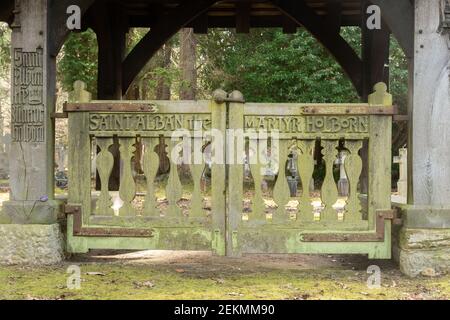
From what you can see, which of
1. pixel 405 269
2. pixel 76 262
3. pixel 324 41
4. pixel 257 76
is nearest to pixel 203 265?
pixel 76 262

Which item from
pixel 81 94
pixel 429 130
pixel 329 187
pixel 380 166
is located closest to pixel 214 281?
pixel 329 187

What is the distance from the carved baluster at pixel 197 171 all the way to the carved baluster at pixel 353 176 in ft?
4.42

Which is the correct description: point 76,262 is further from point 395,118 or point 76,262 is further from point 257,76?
point 257,76

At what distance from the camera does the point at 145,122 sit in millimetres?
5145

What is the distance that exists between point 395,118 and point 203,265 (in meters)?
2.38

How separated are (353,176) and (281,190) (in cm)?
69

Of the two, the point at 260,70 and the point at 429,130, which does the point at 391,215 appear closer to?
the point at 429,130

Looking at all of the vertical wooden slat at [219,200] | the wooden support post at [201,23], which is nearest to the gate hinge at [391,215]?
the vertical wooden slat at [219,200]

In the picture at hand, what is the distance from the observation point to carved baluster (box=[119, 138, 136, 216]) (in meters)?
5.16

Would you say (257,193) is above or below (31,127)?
below

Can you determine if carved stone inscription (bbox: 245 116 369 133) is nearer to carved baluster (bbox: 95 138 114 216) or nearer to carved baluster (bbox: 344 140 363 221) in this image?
carved baluster (bbox: 344 140 363 221)

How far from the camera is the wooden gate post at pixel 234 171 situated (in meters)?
5.02

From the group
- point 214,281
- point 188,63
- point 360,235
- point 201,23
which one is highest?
point 188,63

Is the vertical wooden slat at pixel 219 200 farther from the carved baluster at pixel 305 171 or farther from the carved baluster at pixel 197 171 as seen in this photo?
the carved baluster at pixel 305 171
